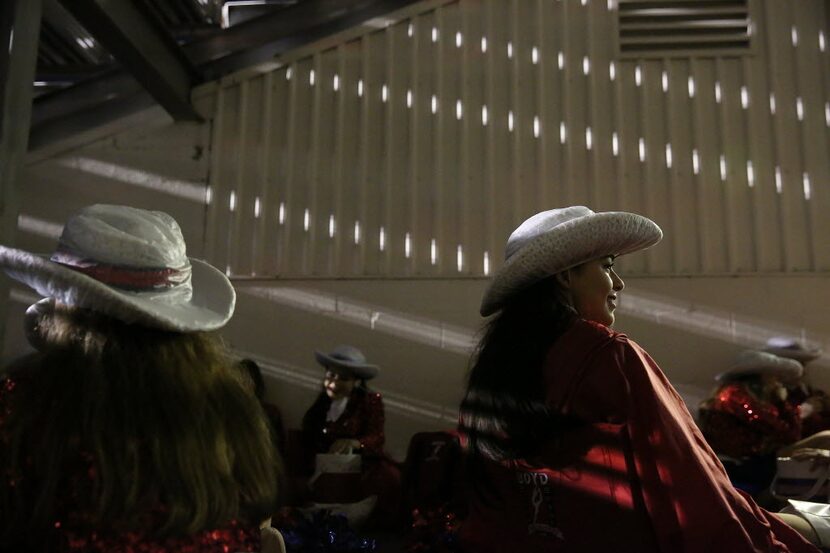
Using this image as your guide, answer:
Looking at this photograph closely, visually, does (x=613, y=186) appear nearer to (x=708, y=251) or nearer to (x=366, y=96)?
(x=708, y=251)

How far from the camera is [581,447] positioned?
1326 millimetres

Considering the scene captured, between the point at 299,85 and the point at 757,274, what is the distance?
3.33 metres

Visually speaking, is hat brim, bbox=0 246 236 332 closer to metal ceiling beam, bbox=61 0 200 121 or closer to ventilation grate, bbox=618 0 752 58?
metal ceiling beam, bbox=61 0 200 121

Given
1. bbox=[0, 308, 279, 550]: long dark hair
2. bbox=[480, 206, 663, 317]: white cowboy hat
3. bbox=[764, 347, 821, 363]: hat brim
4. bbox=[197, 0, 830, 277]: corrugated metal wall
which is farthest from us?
bbox=[197, 0, 830, 277]: corrugated metal wall

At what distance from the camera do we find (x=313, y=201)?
17.0 ft

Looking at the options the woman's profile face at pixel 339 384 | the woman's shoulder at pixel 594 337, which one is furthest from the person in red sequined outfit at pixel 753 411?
the woman's shoulder at pixel 594 337

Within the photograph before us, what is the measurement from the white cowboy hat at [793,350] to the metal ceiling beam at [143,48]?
160 inches

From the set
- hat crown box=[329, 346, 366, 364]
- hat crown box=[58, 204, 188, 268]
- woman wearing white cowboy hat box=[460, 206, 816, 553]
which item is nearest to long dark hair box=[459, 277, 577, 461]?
woman wearing white cowboy hat box=[460, 206, 816, 553]

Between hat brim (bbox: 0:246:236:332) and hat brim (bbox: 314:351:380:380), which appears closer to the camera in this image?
hat brim (bbox: 0:246:236:332)

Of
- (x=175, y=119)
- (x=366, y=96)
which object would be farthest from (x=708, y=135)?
(x=175, y=119)

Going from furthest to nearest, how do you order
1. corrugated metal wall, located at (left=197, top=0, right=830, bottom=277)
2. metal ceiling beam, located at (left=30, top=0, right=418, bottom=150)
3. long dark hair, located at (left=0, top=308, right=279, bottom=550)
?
metal ceiling beam, located at (left=30, top=0, right=418, bottom=150)
corrugated metal wall, located at (left=197, top=0, right=830, bottom=277)
long dark hair, located at (left=0, top=308, right=279, bottom=550)

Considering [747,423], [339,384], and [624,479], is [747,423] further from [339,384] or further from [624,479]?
[624,479]

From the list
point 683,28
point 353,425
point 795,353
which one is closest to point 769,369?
point 795,353

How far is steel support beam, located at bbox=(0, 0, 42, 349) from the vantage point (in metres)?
3.29
